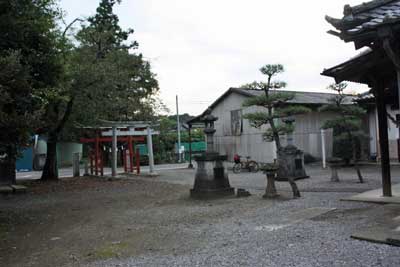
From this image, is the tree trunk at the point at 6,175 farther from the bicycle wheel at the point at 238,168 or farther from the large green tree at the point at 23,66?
the bicycle wheel at the point at 238,168

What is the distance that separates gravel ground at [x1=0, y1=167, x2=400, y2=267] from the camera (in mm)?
4895

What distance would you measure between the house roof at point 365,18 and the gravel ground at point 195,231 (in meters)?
2.69

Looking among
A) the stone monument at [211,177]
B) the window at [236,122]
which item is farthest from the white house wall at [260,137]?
the stone monument at [211,177]

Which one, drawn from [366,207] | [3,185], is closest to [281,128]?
[366,207]

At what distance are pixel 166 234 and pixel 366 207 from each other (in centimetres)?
388

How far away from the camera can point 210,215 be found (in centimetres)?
822

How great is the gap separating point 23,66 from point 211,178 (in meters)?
5.55

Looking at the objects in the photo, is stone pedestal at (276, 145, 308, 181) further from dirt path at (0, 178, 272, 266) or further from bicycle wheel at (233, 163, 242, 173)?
bicycle wheel at (233, 163, 242, 173)

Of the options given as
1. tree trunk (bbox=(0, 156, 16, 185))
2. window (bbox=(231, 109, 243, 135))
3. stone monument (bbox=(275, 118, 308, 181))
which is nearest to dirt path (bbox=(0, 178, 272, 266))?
tree trunk (bbox=(0, 156, 16, 185))

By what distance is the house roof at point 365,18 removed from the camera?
15.9ft

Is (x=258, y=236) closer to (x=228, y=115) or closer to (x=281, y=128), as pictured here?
(x=281, y=128)

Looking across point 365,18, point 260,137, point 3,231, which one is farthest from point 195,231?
point 260,137

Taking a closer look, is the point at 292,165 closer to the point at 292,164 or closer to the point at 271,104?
the point at 292,164

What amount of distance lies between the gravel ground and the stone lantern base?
548 mm
